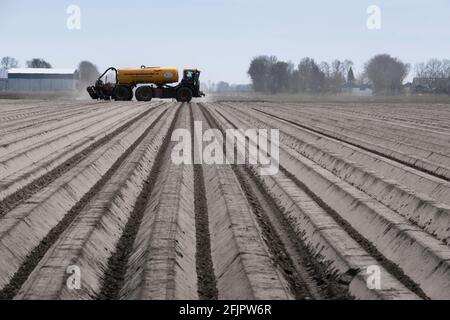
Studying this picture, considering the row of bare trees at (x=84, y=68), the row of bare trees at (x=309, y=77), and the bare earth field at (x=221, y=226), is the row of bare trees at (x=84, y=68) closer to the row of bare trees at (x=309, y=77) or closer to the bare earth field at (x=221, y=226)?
the row of bare trees at (x=309, y=77)

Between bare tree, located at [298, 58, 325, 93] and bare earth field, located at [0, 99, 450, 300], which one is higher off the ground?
bare tree, located at [298, 58, 325, 93]

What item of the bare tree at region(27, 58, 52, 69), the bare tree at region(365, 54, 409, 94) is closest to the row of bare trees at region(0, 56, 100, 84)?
the bare tree at region(27, 58, 52, 69)

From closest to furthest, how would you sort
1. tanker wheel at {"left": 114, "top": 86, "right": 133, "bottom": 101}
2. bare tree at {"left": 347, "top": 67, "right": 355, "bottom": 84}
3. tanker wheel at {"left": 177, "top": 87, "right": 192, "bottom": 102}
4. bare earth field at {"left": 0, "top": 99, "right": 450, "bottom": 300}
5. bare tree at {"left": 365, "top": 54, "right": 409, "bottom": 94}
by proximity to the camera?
1. bare earth field at {"left": 0, "top": 99, "right": 450, "bottom": 300}
2. tanker wheel at {"left": 177, "top": 87, "right": 192, "bottom": 102}
3. tanker wheel at {"left": 114, "top": 86, "right": 133, "bottom": 101}
4. bare tree at {"left": 365, "top": 54, "right": 409, "bottom": 94}
5. bare tree at {"left": 347, "top": 67, "right": 355, "bottom": 84}

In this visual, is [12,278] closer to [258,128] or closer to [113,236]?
[113,236]

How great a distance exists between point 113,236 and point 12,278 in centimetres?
137

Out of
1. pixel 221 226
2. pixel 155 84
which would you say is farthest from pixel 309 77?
pixel 221 226

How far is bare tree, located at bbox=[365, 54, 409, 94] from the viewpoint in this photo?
124m

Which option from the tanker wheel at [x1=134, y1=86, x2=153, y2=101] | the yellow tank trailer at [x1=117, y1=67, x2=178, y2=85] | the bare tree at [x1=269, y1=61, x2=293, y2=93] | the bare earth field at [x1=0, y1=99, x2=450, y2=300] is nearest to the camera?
the bare earth field at [x1=0, y1=99, x2=450, y2=300]

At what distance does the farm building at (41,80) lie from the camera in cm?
9969

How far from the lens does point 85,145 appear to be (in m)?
13.2

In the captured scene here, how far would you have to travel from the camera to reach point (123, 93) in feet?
120

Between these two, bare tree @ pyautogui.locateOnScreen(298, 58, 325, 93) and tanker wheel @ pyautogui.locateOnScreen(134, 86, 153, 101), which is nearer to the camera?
tanker wheel @ pyautogui.locateOnScreen(134, 86, 153, 101)

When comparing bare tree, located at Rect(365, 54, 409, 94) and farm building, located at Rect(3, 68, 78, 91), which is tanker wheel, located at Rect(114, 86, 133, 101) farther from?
bare tree, located at Rect(365, 54, 409, 94)

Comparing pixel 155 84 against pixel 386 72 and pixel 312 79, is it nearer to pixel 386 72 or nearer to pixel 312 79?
pixel 312 79
